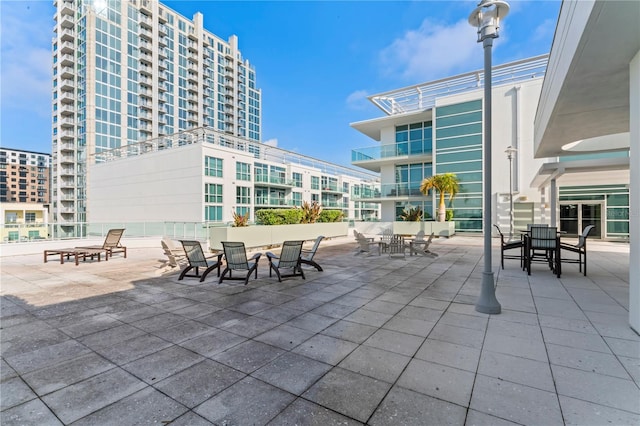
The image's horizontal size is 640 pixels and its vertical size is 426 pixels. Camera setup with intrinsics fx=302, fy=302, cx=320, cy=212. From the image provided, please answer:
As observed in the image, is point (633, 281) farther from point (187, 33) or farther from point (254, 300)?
point (187, 33)

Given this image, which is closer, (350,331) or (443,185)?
(350,331)

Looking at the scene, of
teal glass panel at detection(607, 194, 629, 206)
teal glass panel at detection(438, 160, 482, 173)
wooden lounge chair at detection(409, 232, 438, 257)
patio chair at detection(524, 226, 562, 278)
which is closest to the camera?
patio chair at detection(524, 226, 562, 278)

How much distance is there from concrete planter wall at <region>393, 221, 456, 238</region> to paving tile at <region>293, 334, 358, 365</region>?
1807 centimetres

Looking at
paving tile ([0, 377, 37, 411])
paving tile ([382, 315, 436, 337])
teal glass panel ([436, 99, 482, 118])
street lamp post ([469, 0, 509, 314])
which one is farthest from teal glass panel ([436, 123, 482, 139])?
paving tile ([0, 377, 37, 411])

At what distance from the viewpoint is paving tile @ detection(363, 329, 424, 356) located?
3.64 meters

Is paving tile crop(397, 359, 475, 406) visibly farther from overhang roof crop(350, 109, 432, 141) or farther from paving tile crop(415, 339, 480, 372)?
overhang roof crop(350, 109, 432, 141)

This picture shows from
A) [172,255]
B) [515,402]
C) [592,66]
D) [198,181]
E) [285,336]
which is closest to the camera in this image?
[515,402]

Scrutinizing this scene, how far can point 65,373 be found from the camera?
311 centimetres

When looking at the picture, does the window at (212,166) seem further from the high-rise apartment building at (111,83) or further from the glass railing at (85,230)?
the high-rise apartment building at (111,83)

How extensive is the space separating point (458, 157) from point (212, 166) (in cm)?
2234

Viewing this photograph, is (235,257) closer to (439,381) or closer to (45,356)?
(45,356)

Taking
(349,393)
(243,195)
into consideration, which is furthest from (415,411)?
(243,195)

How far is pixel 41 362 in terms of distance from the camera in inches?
131

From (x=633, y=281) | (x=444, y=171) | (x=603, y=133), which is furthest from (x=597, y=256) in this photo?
(x=444, y=171)
